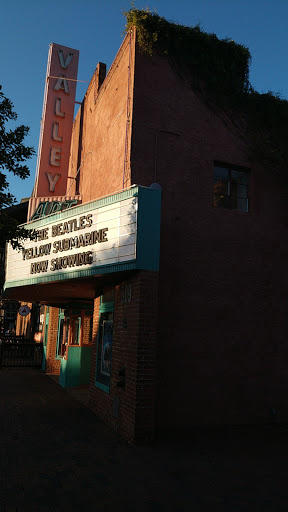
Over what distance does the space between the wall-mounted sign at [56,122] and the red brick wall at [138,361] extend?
731cm

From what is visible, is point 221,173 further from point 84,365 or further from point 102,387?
point 84,365

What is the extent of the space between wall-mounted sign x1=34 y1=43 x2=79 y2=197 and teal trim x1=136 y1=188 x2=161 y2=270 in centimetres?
730

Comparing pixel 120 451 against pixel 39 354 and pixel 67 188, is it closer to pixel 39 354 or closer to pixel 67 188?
pixel 67 188

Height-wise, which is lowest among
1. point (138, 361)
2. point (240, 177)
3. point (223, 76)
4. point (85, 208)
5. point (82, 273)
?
point (138, 361)

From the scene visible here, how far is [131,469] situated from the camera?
6.40 m

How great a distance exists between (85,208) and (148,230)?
220 centimetres

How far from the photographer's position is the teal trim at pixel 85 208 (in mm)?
8445

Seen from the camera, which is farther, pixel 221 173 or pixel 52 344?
pixel 52 344

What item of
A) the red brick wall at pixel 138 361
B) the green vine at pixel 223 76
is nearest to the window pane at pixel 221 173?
the green vine at pixel 223 76

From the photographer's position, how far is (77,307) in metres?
15.2

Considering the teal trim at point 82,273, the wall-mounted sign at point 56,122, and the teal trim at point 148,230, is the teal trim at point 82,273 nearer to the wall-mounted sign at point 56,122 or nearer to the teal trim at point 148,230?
the teal trim at point 148,230

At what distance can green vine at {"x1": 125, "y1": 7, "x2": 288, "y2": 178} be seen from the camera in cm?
1037

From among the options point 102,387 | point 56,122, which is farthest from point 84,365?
point 56,122

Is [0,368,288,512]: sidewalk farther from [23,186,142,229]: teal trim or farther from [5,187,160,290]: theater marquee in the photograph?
[23,186,142,229]: teal trim
